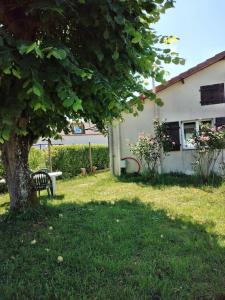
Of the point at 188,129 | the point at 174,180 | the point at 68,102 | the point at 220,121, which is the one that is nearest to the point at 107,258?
the point at 68,102

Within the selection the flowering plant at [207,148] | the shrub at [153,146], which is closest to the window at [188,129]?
the shrub at [153,146]

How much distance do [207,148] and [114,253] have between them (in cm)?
793

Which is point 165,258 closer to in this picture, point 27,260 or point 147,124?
point 27,260

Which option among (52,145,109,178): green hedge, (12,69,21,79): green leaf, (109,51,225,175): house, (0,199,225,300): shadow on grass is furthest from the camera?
(52,145,109,178): green hedge

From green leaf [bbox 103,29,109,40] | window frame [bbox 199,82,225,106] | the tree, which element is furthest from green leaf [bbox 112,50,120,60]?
window frame [bbox 199,82,225,106]

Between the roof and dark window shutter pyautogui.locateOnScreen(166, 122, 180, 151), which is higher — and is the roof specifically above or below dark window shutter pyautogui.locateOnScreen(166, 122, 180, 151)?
above

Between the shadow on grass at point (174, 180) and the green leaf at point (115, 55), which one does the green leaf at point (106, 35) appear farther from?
the shadow on grass at point (174, 180)

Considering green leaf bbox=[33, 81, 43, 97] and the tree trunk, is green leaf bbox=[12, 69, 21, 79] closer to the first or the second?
green leaf bbox=[33, 81, 43, 97]

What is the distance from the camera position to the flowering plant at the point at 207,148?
11.9 metres

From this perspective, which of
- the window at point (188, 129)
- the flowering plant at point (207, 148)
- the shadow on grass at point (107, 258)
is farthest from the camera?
the window at point (188, 129)

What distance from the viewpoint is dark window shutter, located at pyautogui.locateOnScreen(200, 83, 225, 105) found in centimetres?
1321

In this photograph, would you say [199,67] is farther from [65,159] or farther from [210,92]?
[65,159]

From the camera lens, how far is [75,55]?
491cm

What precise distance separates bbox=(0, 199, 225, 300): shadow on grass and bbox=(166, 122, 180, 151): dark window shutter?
276 inches
